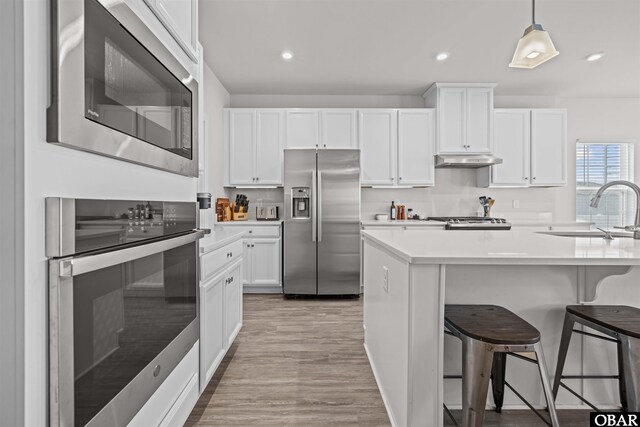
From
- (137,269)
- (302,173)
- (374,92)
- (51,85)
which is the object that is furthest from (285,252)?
(51,85)

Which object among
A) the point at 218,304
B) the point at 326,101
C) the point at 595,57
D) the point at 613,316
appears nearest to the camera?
the point at 613,316

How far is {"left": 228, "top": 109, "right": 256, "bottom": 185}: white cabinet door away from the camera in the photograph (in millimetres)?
4453

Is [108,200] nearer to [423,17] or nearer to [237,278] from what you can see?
[237,278]

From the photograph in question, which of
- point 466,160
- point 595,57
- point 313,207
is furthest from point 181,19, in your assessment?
point 595,57

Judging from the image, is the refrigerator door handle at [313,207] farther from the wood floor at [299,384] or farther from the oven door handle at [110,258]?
the oven door handle at [110,258]

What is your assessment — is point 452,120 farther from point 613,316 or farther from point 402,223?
point 613,316

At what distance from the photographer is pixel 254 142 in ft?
14.6

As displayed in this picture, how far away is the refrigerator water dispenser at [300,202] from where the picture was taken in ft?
13.4

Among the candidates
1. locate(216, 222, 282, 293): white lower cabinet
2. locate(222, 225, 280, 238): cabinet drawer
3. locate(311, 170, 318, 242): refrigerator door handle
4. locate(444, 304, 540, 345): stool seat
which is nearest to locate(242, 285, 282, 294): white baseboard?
locate(216, 222, 282, 293): white lower cabinet

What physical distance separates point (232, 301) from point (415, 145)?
10.5 feet

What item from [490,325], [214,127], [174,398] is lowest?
[174,398]

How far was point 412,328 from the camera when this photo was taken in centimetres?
127

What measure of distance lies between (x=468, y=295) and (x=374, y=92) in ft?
12.0

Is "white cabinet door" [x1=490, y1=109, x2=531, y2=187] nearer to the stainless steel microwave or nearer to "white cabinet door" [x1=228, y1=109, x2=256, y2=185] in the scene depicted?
"white cabinet door" [x1=228, y1=109, x2=256, y2=185]
